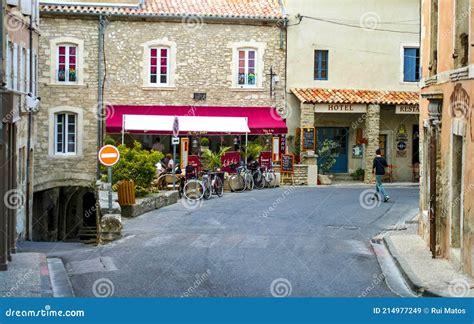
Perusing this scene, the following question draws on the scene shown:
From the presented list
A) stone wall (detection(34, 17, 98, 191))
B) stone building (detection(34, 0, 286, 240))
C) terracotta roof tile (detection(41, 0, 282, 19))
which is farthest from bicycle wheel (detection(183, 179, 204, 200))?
terracotta roof tile (detection(41, 0, 282, 19))

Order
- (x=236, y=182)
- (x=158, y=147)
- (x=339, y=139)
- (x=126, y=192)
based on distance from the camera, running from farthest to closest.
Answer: (x=339, y=139), (x=158, y=147), (x=236, y=182), (x=126, y=192)

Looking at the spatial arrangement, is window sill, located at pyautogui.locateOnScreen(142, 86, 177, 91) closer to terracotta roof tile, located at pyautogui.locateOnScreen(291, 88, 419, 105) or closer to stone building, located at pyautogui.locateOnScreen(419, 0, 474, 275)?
terracotta roof tile, located at pyautogui.locateOnScreen(291, 88, 419, 105)

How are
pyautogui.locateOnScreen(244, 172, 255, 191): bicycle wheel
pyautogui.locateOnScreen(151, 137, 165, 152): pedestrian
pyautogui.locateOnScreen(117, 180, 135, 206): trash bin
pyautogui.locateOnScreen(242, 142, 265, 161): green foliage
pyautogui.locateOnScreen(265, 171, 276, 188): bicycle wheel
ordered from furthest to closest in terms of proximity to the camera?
pyautogui.locateOnScreen(151, 137, 165, 152): pedestrian < pyautogui.locateOnScreen(242, 142, 265, 161): green foliage < pyautogui.locateOnScreen(265, 171, 276, 188): bicycle wheel < pyautogui.locateOnScreen(244, 172, 255, 191): bicycle wheel < pyautogui.locateOnScreen(117, 180, 135, 206): trash bin

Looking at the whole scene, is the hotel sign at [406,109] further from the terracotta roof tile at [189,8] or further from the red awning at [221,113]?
the terracotta roof tile at [189,8]

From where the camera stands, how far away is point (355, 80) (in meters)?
32.1

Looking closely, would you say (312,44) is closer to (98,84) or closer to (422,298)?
(98,84)

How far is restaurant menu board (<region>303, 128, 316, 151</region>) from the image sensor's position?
30781 millimetres

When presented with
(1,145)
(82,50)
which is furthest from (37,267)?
(82,50)

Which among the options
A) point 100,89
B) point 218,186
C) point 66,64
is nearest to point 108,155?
point 218,186

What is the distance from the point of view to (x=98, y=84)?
100ft

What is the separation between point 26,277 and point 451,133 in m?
7.67
